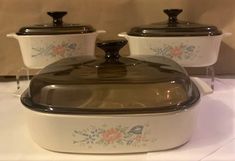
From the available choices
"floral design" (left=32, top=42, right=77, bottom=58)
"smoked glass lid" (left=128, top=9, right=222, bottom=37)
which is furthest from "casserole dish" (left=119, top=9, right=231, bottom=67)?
"floral design" (left=32, top=42, right=77, bottom=58)

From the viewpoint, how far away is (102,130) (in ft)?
1.51

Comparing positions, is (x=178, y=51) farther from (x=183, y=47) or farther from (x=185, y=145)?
(x=185, y=145)

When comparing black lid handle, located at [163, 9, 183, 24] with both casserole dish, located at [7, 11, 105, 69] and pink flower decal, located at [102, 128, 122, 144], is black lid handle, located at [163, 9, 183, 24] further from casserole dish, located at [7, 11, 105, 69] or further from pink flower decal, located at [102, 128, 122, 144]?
pink flower decal, located at [102, 128, 122, 144]

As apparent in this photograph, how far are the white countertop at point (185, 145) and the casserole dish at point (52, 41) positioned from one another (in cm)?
12

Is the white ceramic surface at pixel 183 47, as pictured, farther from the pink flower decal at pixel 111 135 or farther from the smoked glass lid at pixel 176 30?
the pink flower decal at pixel 111 135

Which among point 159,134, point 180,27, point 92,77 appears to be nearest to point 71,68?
point 92,77

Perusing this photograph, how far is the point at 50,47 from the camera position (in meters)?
0.75

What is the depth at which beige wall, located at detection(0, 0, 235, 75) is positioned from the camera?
0.84 metres

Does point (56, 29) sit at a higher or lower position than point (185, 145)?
higher

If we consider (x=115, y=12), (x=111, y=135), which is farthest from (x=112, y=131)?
(x=115, y=12)

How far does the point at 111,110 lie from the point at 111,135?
0.03 m

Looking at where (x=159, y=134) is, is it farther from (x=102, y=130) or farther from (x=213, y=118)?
(x=213, y=118)

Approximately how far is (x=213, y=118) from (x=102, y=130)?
0.24 metres

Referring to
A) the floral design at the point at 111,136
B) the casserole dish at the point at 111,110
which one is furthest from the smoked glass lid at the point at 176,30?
the floral design at the point at 111,136
